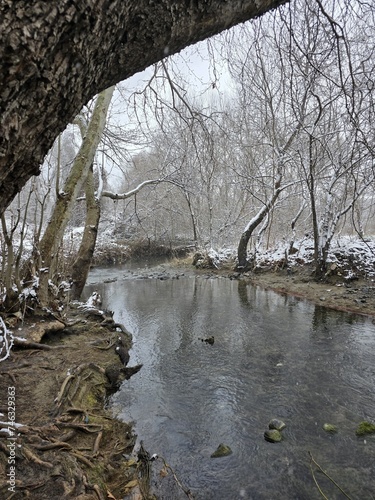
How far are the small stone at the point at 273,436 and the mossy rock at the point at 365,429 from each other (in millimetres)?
770

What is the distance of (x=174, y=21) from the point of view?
104 cm

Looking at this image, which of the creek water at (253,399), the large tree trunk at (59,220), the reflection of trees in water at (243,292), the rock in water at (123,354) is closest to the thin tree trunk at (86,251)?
the creek water at (253,399)

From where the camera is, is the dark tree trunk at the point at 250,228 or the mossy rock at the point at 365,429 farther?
the dark tree trunk at the point at 250,228

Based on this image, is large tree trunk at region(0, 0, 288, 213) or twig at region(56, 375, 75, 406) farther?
twig at region(56, 375, 75, 406)

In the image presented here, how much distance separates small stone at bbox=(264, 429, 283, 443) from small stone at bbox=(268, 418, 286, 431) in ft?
0.24

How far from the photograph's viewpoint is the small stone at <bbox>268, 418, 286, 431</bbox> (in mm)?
3090

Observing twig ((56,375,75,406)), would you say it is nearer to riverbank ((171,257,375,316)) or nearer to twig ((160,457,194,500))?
twig ((160,457,194,500))

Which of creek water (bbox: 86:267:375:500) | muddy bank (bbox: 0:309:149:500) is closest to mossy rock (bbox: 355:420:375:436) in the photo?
creek water (bbox: 86:267:375:500)

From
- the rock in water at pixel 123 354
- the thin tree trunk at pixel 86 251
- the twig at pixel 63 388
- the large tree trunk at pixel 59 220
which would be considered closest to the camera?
the twig at pixel 63 388

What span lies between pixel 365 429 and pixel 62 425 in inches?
112

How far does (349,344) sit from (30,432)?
4858mm

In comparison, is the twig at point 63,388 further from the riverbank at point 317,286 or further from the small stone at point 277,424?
the riverbank at point 317,286

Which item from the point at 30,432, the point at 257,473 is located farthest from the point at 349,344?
the point at 30,432

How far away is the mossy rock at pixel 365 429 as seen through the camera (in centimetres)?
298
